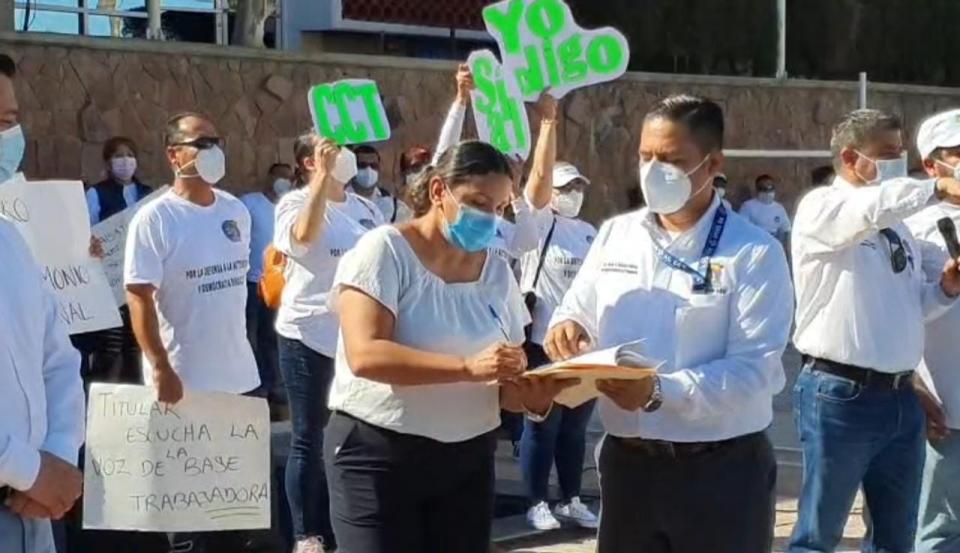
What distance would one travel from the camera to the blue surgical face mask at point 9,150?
13.7ft

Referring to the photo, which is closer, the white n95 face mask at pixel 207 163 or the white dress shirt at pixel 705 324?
the white dress shirt at pixel 705 324

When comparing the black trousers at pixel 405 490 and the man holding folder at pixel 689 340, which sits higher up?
the man holding folder at pixel 689 340

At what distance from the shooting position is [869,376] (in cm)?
537

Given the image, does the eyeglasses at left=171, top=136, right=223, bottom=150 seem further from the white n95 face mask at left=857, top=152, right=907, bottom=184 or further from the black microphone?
the black microphone

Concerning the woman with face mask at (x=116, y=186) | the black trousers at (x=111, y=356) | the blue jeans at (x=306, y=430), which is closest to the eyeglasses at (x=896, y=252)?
the blue jeans at (x=306, y=430)

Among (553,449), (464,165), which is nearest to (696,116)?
(464,165)

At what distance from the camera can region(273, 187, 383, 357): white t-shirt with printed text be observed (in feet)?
22.0

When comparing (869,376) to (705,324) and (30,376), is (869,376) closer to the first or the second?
(705,324)

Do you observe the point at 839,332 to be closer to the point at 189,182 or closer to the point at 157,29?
the point at 189,182

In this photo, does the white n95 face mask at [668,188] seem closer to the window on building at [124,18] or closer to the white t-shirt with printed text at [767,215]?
the window on building at [124,18]

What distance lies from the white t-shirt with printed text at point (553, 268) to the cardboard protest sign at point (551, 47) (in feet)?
4.40

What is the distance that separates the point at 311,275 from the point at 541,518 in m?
1.84

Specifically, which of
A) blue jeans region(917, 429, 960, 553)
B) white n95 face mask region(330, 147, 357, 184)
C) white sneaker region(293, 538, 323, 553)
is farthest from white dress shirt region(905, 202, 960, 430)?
white sneaker region(293, 538, 323, 553)

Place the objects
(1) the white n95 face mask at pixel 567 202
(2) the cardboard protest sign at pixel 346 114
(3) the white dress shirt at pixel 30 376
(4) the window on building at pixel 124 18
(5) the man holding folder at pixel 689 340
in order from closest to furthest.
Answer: (3) the white dress shirt at pixel 30 376 → (5) the man holding folder at pixel 689 340 → (2) the cardboard protest sign at pixel 346 114 → (1) the white n95 face mask at pixel 567 202 → (4) the window on building at pixel 124 18
